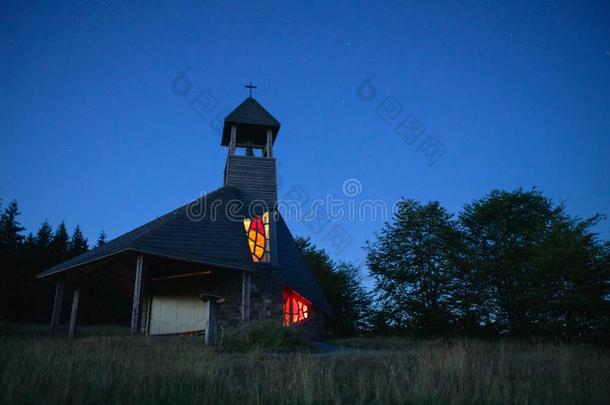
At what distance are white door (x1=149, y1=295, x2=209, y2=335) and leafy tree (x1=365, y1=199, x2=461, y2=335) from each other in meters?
9.72

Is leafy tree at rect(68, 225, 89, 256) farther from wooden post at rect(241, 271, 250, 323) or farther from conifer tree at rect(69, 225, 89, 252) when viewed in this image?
wooden post at rect(241, 271, 250, 323)

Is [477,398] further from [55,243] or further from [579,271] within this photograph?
[55,243]

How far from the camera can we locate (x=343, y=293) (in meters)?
24.8

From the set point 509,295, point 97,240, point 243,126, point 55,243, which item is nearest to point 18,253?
point 55,243

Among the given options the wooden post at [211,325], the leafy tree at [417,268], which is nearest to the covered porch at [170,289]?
the wooden post at [211,325]

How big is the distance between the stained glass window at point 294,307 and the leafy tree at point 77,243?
91.4 ft

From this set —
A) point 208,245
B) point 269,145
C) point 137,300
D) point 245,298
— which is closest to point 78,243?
point 269,145

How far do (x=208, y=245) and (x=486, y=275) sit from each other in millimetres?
12763

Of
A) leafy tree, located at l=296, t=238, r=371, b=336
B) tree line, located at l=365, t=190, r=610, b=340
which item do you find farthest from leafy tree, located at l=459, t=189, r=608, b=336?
leafy tree, located at l=296, t=238, r=371, b=336

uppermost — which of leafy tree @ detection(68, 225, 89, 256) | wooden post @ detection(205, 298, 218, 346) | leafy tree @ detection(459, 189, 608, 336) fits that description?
leafy tree @ detection(68, 225, 89, 256)

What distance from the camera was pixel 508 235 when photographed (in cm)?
1831

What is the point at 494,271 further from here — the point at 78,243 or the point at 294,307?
the point at 78,243

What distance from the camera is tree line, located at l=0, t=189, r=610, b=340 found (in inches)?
527

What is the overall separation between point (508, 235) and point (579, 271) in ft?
16.5
